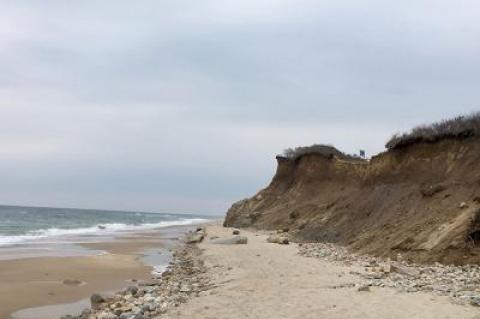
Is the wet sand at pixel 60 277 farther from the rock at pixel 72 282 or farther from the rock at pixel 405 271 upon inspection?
the rock at pixel 405 271

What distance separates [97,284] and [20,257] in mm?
8991

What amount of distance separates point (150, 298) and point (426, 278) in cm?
606

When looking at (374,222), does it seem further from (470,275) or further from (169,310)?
(169,310)

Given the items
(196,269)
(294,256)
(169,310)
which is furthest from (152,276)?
(169,310)

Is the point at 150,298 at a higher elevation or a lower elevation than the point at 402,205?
lower

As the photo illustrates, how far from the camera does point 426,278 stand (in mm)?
12352

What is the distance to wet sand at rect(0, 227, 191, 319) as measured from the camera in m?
14.7

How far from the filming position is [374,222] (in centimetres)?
2242

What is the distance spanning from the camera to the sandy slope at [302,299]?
372 inches

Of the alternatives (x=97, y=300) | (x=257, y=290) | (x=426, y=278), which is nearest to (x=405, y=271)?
(x=426, y=278)

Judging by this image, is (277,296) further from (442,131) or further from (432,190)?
(442,131)

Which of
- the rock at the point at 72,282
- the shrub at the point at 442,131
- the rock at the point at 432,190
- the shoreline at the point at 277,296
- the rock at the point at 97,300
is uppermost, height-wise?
the shrub at the point at 442,131

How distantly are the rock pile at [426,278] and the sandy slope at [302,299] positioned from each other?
1.31 feet

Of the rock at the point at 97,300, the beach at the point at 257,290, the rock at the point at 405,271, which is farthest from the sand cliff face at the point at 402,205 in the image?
the rock at the point at 97,300
